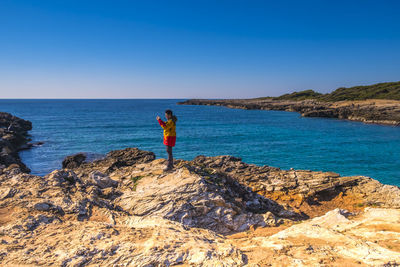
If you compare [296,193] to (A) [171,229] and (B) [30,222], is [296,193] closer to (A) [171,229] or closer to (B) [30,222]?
(A) [171,229]

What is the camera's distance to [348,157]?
28.2m

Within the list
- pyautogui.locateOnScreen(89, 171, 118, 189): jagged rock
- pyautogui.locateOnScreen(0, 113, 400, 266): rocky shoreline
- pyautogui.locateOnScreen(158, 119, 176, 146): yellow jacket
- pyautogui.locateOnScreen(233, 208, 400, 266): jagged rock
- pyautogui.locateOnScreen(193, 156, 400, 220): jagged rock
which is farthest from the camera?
pyautogui.locateOnScreen(193, 156, 400, 220): jagged rock

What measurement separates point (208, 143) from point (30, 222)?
3224 centimetres

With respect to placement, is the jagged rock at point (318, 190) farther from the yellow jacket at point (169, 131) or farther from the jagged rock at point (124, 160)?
the jagged rock at point (124, 160)

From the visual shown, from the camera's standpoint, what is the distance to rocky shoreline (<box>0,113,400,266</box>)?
17.9 ft

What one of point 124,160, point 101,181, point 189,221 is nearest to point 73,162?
point 124,160

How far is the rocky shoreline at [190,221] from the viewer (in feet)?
17.9

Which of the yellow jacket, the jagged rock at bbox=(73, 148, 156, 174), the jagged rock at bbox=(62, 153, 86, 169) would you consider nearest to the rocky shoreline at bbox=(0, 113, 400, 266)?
the yellow jacket

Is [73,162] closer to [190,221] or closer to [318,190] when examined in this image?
[190,221]

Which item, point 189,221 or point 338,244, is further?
point 189,221

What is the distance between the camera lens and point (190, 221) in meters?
8.94

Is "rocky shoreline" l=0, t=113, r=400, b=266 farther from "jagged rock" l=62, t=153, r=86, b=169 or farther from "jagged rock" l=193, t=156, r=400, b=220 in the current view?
"jagged rock" l=62, t=153, r=86, b=169

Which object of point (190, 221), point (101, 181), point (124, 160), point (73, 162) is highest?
point (101, 181)

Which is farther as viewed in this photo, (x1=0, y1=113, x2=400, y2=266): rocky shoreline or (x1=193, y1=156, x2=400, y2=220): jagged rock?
(x1=193, y1=156, x2=400, y2=220): jagged rock
